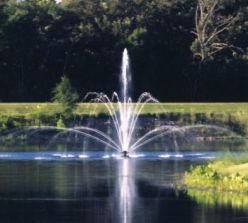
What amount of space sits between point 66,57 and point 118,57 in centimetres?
342

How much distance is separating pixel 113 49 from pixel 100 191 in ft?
147

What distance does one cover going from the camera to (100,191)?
31.7 m

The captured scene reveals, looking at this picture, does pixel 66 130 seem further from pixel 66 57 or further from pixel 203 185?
pixel 203 185

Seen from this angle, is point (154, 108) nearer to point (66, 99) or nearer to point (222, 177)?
point (66, 99)

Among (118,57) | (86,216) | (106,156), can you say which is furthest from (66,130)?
(86,216)

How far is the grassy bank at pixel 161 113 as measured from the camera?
61094 mm

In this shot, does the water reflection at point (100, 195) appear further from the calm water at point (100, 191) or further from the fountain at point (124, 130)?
the fountain at point (124, 130)

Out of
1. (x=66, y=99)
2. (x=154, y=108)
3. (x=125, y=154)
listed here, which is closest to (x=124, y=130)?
(x=125, y=154)

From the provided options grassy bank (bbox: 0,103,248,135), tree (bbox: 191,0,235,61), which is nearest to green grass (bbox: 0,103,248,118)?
grassy bank (bbox: 0,103,248,135)

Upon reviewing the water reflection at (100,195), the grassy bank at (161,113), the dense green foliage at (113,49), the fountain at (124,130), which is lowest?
the water reflection at (100,195)

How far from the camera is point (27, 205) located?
28.6 meters

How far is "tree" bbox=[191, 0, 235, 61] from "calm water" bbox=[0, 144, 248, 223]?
33598 millimetres

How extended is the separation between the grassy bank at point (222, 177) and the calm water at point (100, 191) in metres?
0.77

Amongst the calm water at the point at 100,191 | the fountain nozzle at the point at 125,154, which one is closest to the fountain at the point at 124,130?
the fountain nozzle at the point at 125,154
